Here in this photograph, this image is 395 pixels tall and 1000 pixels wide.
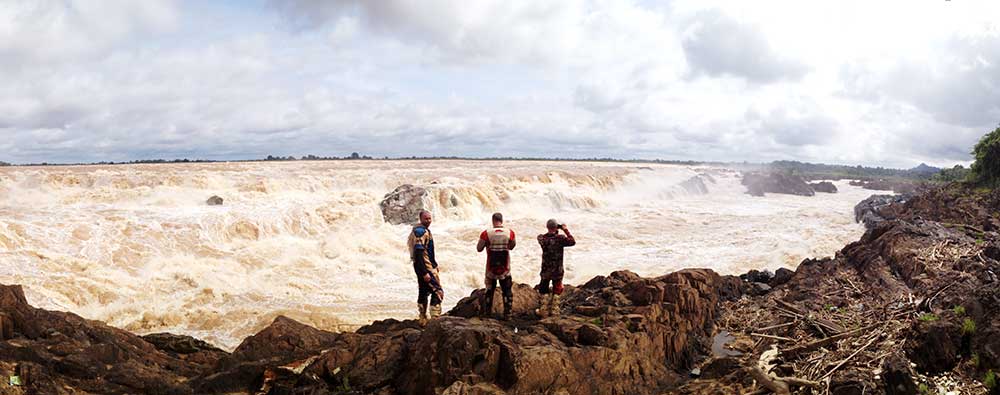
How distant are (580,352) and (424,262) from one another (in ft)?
8.68

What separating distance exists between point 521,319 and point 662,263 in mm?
12053

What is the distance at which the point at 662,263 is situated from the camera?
17.8 meters

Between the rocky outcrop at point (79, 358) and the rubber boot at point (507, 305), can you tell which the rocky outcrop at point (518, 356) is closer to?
the rubber boot at point (507, 305)

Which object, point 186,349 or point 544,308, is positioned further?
point 186,349

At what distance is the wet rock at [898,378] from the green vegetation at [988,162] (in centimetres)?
2460

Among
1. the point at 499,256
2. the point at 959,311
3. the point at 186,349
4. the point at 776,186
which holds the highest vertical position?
the point at 499,256

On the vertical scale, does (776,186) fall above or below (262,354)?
above

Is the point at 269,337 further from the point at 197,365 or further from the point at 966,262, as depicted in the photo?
the point at 966,262

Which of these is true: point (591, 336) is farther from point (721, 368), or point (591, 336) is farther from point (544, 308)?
point (544, 308)

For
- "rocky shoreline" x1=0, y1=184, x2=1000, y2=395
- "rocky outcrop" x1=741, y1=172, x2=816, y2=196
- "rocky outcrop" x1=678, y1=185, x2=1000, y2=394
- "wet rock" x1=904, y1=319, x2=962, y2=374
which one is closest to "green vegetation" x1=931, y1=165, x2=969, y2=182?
"rocky outcrop" x1=741, y1=172, x2=816, y2=196

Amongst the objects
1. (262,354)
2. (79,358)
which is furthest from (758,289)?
(79,358)

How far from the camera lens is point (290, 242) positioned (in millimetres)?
19297

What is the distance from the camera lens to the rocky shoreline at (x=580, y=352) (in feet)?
15.5

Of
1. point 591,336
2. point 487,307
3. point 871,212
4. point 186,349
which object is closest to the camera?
point 591,336
